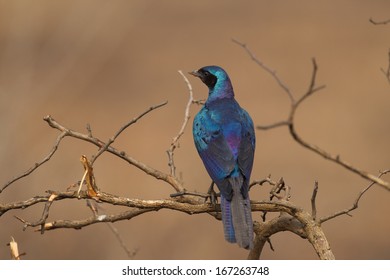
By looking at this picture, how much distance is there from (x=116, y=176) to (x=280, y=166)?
8.01 ft

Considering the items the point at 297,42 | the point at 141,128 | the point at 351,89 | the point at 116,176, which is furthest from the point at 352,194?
the point at 297,42

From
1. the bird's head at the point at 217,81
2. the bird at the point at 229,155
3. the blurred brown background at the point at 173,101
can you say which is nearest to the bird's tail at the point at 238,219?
the bird at the point at 229,155

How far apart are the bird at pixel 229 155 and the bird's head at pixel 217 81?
0.03 meters

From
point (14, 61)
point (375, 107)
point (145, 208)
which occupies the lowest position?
point (145, 208)

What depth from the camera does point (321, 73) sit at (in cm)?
2023

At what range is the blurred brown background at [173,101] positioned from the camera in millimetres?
11938

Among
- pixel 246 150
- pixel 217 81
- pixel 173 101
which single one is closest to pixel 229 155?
pixel 246 150

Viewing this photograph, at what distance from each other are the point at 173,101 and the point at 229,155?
1341cm

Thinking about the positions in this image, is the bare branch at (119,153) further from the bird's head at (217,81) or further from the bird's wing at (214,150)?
the bird's head at (217,81)

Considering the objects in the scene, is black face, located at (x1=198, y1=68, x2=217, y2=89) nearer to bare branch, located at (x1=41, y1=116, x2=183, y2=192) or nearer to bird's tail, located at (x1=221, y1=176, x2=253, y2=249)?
bird's tail, located at (x1=221, y1=176, x2=253, y2=249)

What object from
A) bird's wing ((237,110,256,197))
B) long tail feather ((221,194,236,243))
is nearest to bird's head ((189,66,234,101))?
bird's wing ((237,110,256,197))

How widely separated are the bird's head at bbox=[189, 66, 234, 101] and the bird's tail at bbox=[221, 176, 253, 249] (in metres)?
0.96

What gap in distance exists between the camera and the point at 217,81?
5.79m

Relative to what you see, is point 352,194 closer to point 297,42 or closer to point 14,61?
point 14,61
